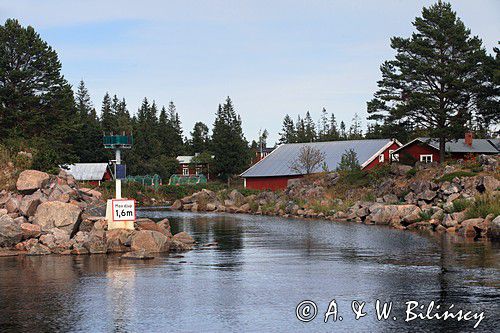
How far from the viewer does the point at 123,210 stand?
105 ft

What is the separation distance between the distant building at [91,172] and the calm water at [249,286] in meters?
61.9

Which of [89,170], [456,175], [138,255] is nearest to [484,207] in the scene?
[456,175]

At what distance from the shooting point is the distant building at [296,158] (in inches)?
3095

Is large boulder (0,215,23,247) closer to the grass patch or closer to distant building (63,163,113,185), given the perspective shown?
the grass patch

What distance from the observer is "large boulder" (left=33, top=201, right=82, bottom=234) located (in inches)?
1268

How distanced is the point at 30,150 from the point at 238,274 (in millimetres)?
25720

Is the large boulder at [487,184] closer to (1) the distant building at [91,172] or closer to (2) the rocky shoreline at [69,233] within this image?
(2) the rocky shoreline at [69,233]

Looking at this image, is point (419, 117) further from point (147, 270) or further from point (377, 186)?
point (147, 270)

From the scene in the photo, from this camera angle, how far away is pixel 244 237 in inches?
1540

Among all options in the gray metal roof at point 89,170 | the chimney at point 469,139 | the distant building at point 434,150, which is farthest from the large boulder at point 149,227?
the gray metal roof at point 89,170

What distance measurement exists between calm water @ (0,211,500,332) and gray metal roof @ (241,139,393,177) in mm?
45335

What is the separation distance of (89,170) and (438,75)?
51975mm

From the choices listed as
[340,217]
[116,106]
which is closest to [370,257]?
[340,217]

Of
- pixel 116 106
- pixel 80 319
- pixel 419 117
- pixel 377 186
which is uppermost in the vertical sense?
pixel 116 106
